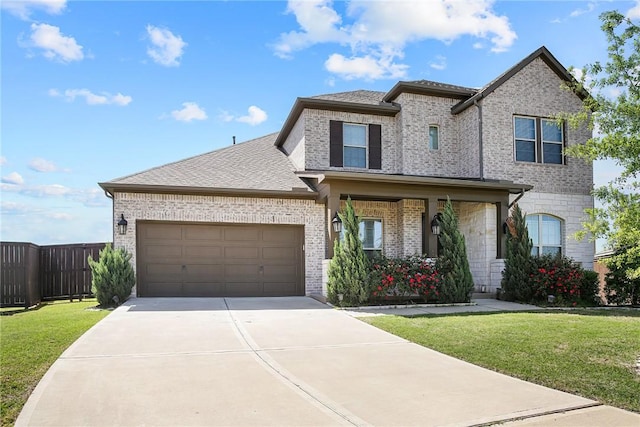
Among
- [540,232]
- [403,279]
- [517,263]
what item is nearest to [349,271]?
[403,279]

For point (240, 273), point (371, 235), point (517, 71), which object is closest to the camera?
point (240, 273)

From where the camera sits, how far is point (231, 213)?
14.3 metres

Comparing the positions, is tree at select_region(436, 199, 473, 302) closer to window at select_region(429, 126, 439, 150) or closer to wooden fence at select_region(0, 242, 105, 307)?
window at select_region(429, 126, 439, 150)

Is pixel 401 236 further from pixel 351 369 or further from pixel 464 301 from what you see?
pixel 351 369

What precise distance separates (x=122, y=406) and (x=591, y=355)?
6100 mm

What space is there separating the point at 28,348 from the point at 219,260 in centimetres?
745

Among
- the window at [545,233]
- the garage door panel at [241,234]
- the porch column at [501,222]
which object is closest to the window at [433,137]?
the porch column at [501,222]

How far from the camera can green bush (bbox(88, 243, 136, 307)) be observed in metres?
12.5

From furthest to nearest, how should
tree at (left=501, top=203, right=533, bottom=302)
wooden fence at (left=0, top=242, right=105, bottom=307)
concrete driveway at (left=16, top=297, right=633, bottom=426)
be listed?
wooden fence at (left=0, top=242, right=105, bottom=307), tree at (left=501, top=203, right=533, bottom=302), concrete driveway at (left=16, top=297, right=633, bottom=426)

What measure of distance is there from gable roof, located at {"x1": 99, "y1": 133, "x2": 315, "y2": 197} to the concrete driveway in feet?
18.2

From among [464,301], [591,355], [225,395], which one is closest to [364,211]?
[464,301]

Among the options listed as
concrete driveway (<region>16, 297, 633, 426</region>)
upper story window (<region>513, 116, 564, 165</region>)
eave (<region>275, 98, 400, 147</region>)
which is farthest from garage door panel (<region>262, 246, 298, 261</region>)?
upper story window (<region>513, 116, 564, 165</region>)

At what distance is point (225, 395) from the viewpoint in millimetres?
5145

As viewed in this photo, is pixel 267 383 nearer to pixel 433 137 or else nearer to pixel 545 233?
pixel 433 137
